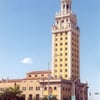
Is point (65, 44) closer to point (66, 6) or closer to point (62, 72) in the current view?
point (62, 72)

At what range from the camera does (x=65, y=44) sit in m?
127

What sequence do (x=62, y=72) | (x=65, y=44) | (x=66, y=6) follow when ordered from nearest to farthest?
1. (x=62, y=72)
2. (x=65, y=44)
3. (x=66, y=6)

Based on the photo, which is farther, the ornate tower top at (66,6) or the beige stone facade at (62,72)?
the ornate tower top at (66,6)

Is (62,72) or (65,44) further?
(65,44)

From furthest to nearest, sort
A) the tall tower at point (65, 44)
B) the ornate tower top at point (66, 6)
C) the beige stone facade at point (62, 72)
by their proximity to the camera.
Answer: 1. the ornate tower top at point (66, 6)
2. the tall tower at point (65, 44)
3. the beige stone facade at point (62, 72)

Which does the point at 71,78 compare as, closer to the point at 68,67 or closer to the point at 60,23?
the point at 68,67

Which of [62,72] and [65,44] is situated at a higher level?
[65,44]

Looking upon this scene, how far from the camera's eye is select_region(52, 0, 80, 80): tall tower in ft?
406

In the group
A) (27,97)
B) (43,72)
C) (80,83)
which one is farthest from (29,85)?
(80,83)

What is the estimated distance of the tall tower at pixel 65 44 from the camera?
124 metres

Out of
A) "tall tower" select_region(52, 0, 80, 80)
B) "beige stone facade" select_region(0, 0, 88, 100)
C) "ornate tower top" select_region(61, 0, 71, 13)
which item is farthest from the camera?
"ornate tower top" select_region(61, 0, 71, 13)

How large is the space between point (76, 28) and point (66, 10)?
8.51 metres

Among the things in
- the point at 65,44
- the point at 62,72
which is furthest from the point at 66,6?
the point at 62,72

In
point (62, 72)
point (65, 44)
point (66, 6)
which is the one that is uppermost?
point (66, 6)
